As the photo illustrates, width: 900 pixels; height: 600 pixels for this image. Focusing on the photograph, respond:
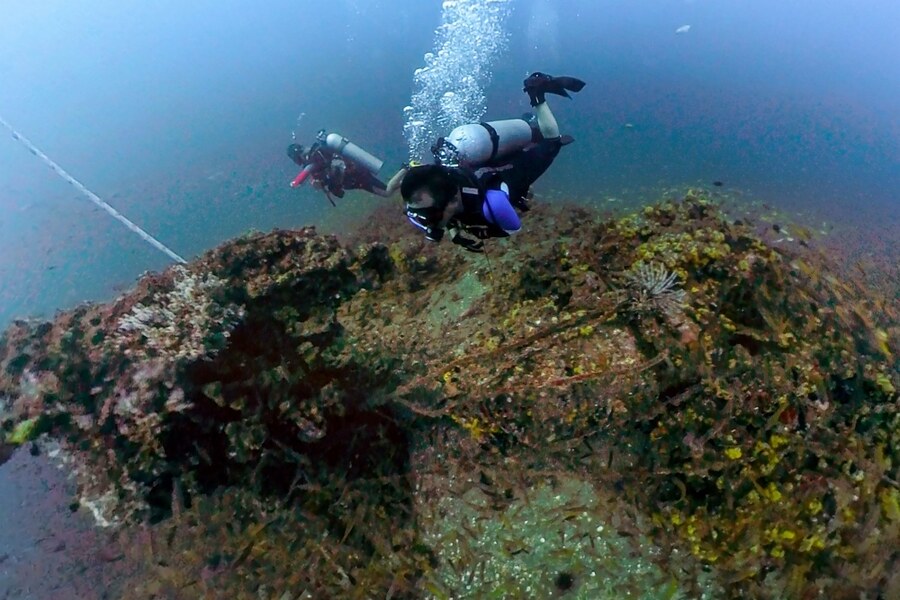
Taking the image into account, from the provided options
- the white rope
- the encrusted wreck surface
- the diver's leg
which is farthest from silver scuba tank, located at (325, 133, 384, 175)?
the encrusted wreck surface

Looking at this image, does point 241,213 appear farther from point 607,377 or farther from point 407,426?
point 607,377

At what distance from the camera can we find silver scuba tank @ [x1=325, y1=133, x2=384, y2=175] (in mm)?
9039

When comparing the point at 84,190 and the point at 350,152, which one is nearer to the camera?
the point at 350,152

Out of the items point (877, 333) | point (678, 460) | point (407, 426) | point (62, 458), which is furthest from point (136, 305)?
point (877, 333)

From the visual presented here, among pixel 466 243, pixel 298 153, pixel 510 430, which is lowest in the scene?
pixel 510 430

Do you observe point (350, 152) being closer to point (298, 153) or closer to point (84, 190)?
point (298, 153)

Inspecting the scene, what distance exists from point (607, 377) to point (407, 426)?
1.76 meters

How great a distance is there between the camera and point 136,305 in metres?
4.08

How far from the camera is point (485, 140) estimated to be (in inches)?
208

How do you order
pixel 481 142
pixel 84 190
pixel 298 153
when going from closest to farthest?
pixel 481 142, pixel 298 153, pixel 84 190

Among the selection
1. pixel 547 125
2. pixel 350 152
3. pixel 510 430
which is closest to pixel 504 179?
pixel 547 125

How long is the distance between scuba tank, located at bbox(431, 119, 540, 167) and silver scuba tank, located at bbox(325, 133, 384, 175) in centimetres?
387

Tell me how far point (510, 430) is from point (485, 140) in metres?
3.25

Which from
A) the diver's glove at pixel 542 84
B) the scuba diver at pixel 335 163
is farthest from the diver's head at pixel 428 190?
the scuba diver at pixel 335 163
